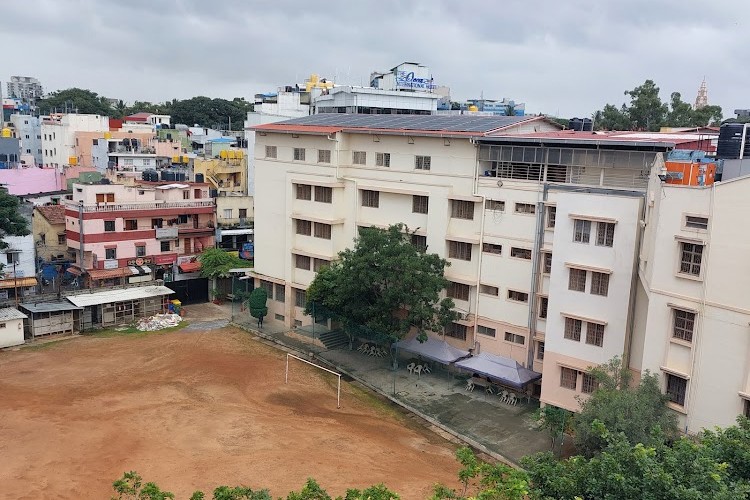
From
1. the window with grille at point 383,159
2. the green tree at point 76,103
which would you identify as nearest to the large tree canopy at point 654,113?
the window with grille at point 383,159

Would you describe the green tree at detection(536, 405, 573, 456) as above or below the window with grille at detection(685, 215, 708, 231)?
below

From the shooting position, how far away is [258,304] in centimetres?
3934

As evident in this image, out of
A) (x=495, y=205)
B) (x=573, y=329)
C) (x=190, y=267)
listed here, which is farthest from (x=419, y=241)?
(x=190, y=267)

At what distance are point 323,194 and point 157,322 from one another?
13606 mm

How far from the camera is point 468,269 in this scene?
105 ft

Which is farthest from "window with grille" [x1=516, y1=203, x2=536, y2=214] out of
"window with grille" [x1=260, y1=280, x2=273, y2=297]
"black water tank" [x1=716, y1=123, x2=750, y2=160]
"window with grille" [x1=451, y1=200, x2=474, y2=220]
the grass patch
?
the grass patch

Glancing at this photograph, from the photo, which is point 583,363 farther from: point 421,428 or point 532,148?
point 532,148

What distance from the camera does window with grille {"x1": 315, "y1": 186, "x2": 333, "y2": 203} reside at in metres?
36.5

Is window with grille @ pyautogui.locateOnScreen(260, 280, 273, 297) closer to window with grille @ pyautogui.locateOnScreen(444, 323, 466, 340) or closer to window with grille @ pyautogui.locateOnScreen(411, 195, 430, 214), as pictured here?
window with grille @ pyautogui.locateOnScreen(411, 195, 430, 214)

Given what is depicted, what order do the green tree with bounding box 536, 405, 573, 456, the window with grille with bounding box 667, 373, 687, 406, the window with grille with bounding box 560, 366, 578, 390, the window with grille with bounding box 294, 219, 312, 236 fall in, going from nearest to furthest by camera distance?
the window with grille with bounding box 667, 373, 687, 406 < the green tree with bounding box 536, 405, 573, 456 < the window with grille with bounding box 560, 366, 578, 390 < the window with grille with bounding box 294, 219, 312, 236

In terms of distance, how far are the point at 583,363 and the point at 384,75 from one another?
2262 inches

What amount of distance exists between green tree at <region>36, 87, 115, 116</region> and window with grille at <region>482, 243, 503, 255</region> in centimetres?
9865

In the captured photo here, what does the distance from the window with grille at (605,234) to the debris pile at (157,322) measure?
2681 centimetres

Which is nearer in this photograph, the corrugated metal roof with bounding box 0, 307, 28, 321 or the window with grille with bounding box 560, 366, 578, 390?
the window with grille with bounding box 560, 366, 578, 390
